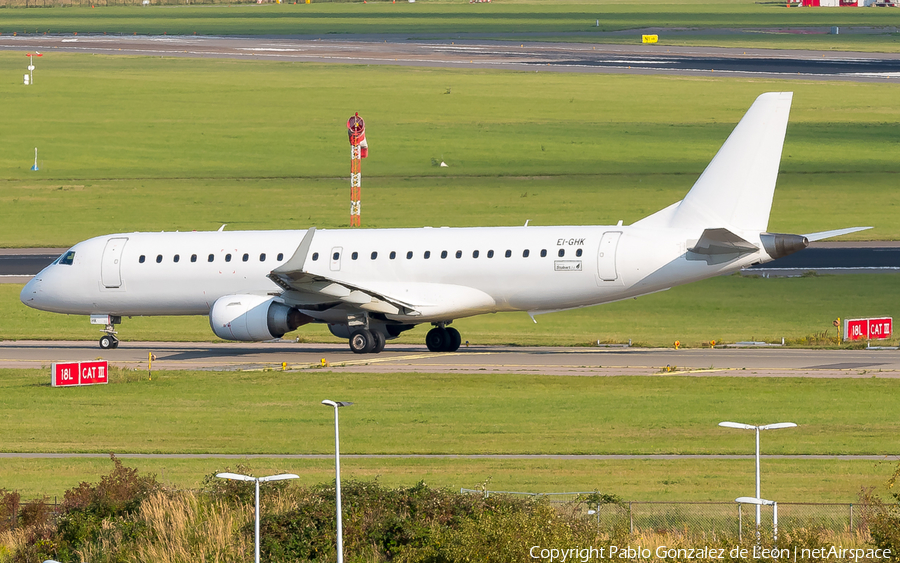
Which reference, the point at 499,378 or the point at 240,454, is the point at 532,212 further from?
the point at 240,454

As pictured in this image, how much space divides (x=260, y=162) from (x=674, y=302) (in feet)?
171

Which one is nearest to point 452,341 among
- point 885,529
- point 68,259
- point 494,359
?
point 494,359

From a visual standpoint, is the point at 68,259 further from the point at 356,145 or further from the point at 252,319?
the point at 356,145

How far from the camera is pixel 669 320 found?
202 feet

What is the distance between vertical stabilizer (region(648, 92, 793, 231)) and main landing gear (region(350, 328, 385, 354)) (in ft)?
38.9

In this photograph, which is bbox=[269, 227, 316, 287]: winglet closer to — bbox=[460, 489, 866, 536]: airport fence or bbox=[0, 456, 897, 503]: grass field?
bbox=[0, 456, 897, 503]: grass field

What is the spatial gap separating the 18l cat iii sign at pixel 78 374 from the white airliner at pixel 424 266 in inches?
203

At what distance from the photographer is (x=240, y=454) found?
34.7 m

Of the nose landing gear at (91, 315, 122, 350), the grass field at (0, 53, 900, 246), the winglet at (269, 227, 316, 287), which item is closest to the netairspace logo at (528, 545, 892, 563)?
the winglet at (269, 227, 316, 287)

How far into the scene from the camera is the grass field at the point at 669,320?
57.5 m

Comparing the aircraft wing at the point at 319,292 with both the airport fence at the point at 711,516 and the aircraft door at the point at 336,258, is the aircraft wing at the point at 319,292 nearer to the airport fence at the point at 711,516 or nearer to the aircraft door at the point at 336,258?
the aircraft door at the point at 336,258

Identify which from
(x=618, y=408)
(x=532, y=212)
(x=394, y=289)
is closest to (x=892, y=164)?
(x=532, y=212)

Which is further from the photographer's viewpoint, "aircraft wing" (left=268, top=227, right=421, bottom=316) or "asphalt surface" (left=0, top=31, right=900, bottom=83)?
"asphalt surface" (left=0, top=31, right=900, bottom=83)

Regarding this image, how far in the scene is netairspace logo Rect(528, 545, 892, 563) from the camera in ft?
76.0
